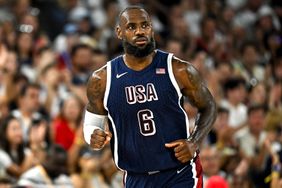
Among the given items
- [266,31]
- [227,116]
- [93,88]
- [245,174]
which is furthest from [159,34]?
[93,88]

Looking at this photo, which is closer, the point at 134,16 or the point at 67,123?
the point at 134,16

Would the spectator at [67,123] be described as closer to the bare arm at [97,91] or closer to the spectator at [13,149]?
the spectator at [13,149]

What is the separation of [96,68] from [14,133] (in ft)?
7.94

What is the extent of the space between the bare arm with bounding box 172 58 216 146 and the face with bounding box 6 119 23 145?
12.7ft

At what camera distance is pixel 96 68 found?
40.5 feet

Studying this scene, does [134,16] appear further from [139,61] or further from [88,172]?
[88,172]

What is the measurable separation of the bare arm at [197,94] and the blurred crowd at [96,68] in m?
2.20

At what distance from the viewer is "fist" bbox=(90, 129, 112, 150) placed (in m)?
6.61

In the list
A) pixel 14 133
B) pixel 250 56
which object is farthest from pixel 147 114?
pixel 250 56

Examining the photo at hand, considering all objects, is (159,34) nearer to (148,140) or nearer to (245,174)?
(245,174)

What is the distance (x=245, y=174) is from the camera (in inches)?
399

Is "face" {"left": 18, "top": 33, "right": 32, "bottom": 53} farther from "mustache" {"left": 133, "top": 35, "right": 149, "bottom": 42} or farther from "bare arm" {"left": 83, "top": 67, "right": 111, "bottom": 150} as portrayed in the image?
"mustache" {"left": 133, "top": 35, "right": 149, "bottom": 42}

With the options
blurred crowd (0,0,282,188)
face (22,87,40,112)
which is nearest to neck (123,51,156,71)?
blurred crowd (0,0,282,188)

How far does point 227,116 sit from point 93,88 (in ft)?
16.5
